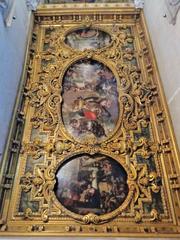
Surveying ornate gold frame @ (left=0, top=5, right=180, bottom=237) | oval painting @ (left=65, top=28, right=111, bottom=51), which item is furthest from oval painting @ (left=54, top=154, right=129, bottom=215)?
oval painting @ (left=65, top=28, right=111, bottom=51)

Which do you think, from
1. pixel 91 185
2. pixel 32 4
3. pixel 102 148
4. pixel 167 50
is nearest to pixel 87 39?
pixel 32 4

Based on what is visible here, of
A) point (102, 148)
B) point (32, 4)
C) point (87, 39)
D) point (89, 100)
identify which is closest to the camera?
point (102, 148)

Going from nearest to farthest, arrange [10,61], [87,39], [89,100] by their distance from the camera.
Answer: [10,61]
[89,100]
[87,39]

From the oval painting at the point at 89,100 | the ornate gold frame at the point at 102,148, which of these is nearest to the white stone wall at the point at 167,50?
the ornate gold frame at the point at 102,148

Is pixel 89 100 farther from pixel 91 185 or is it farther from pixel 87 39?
pixel 87 39

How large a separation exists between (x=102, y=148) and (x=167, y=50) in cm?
232

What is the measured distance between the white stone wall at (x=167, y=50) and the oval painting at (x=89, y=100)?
104 centimetres

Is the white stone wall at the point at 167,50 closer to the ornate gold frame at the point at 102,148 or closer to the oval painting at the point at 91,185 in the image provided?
the ornate gold frame at the point at 102,148

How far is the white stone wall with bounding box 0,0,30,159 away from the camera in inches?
193

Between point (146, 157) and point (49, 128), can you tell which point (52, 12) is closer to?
point (49, 128)

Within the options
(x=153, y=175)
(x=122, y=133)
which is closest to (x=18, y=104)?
(x=122, y=133)

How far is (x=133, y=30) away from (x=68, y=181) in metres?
4.47

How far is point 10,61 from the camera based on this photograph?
214 inches

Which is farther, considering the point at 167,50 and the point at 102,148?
the point at 167,50
